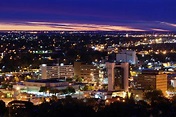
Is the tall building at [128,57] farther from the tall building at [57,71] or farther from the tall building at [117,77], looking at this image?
the tall building at [117,77]

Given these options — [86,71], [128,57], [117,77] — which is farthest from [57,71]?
[128,57]

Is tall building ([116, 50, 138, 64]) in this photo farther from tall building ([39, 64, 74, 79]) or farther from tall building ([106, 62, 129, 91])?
tall building ([106, 62, 129, 91])

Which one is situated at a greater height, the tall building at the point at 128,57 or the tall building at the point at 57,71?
the tall building at the point at 128,57

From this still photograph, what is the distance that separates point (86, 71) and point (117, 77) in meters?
6.75

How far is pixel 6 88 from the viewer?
25766 mm

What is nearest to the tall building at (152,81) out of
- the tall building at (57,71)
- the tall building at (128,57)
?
the tall building at (57,71)

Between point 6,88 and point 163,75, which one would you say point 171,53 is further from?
point 6,88

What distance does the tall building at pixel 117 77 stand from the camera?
2550 centimetres

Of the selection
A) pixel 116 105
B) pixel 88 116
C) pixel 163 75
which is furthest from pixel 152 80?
pixel 88 116

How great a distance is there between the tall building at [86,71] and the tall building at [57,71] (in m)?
0.44

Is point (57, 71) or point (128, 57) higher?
point (128, 57)

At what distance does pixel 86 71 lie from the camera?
3247cm

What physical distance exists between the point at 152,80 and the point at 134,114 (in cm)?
1324

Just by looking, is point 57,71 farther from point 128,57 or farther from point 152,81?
point 128,57
